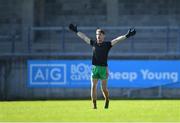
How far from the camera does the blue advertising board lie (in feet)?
74.3

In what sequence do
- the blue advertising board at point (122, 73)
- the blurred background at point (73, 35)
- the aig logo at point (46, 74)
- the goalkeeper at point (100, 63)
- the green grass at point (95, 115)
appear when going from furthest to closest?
the blurred background at point (73, 35) → the aig logo at point (46, 74) → the blue advertising board at point (122, 73) → the goalkeeper at point (100, 63) → the green grass at point (95, 115)

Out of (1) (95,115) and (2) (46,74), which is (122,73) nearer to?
(2) (46,74)

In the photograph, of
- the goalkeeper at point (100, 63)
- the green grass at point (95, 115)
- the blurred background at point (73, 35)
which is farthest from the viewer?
the blurred background at point (73, 35)

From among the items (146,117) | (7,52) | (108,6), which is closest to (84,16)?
(108,6)

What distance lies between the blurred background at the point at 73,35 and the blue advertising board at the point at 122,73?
0.18m

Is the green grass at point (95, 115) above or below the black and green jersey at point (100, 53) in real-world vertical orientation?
below

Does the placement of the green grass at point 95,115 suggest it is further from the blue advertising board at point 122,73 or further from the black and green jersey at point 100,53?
the blue advertising board at point 122,73

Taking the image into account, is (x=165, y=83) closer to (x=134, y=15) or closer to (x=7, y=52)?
(x=7, y=52)

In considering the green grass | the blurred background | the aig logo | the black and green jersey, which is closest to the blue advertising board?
the aig logo

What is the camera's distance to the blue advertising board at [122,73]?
74.3ft

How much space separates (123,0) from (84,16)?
2.02 meters

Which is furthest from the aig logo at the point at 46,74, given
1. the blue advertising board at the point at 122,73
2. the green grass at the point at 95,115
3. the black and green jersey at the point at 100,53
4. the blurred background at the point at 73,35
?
the black and green jersey at the point at 100,53

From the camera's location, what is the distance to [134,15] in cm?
3164

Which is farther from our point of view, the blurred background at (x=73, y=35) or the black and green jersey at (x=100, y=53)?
the blurred background at (x=73, y=35)
